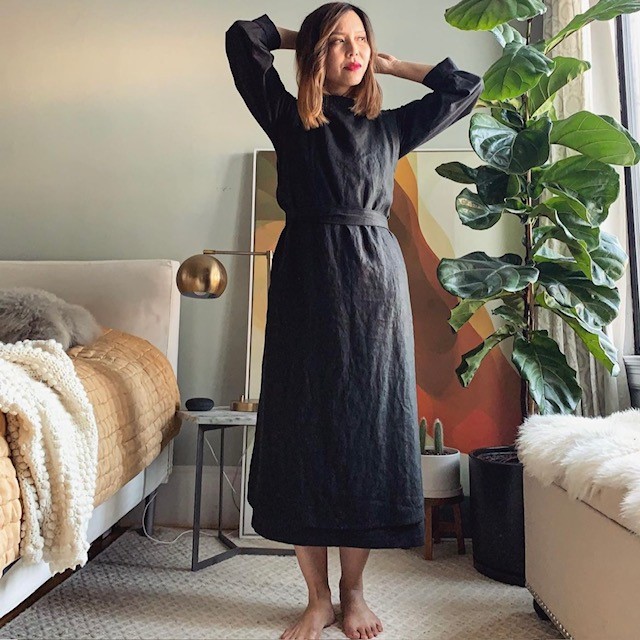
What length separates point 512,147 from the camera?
159 centimetres

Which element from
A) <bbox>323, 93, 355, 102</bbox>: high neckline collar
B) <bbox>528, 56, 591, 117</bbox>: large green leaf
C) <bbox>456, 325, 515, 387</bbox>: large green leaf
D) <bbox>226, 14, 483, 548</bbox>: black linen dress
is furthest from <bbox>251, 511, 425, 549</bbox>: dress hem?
<bbox>528, 56, 591, 117</bbox>: large green leaf

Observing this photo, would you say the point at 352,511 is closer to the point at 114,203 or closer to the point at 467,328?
the point at 467,328

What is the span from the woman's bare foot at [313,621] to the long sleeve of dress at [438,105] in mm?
1058

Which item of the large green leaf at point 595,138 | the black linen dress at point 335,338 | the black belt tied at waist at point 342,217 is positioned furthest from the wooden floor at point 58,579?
the large green leaf at point 595,138

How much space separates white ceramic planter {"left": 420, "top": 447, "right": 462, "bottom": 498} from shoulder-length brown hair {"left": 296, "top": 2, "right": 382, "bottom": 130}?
1057 millimetres

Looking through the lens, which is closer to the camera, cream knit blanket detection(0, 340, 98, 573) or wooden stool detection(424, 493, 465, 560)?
cream knit blanket detection(0, 340, 98, 573)

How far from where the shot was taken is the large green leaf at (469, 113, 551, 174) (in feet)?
5.10

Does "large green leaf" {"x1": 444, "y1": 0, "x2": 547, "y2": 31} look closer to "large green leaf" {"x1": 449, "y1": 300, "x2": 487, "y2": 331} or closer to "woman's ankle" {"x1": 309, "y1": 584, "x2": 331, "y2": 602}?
"large green leaf" {"x1": 449, "y1": 300, "x2": 487, "y2": 331}

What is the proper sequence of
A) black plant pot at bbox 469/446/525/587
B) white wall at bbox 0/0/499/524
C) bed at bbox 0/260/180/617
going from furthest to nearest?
white wall at bbox 0/0/499/524 → black plant pot at bbox 469/446/525/587 → bed at bbox 0/260/180/617

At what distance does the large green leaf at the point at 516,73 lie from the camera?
1.56m

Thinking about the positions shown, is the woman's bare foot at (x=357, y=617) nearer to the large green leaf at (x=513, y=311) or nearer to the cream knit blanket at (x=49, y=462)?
the cream knit blanket at (x=49, y=462)

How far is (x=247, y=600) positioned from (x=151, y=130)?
1757 mm

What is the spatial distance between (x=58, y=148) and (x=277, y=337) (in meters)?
1.62

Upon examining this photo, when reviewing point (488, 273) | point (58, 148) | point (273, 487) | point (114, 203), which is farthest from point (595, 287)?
point (58, 148)
